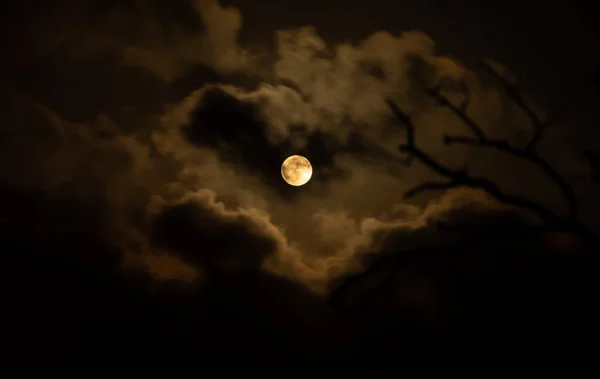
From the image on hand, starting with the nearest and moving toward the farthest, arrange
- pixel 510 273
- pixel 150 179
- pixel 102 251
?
1. pixel 150 179
2. pixel 102 251
3. pixel 510 273

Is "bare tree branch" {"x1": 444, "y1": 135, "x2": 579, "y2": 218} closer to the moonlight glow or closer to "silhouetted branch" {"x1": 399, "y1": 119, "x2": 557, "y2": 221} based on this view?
"silhouetted branch" {"x1": 399, "y1": 119, "x2": 557, "y2": 221}

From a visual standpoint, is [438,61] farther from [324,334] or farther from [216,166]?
[324,334]

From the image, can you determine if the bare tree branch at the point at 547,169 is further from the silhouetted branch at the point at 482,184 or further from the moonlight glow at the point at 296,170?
the moonlight glow at the point at 296,170

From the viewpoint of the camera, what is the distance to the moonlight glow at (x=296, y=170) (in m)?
7.39

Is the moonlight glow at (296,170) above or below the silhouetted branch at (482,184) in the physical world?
above

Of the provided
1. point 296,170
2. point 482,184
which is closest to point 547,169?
point 482,184

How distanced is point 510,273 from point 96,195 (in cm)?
→ 867

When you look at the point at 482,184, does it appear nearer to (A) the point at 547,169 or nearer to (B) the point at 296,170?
(A) the point at 547,169

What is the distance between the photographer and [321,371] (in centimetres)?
976

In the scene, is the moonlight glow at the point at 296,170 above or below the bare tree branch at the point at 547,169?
above

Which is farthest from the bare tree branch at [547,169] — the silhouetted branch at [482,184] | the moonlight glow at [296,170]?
the moonlight glow at [296,170]

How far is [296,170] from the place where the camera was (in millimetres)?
7379

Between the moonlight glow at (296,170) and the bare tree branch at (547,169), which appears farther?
the moonlight glow at (296,170)

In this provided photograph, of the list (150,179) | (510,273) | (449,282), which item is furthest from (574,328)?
(150,179)
